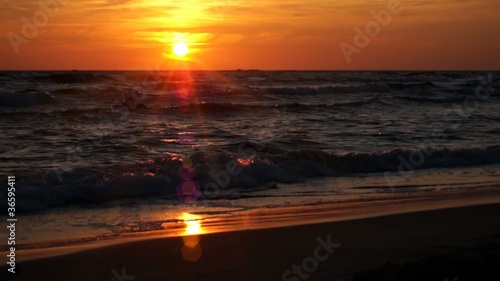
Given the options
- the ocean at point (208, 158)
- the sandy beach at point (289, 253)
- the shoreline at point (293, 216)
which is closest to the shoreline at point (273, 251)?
the sandy beach at point (289, 253)

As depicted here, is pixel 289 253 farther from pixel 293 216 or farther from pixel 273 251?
pixel 293 216

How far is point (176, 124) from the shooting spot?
22.5 m

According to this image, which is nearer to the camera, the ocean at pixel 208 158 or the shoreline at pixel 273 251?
the shoreline at pixel 273 251

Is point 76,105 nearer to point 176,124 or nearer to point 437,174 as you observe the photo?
point 176,124

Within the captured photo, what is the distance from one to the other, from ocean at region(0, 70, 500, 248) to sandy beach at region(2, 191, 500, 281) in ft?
3.58

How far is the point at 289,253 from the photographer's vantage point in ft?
21.9

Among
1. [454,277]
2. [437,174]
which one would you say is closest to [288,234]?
[454,277]

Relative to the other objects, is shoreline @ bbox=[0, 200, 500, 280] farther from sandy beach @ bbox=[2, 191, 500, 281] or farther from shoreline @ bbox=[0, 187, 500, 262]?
shoreline @ bbox=[0, 187, 500, 262]

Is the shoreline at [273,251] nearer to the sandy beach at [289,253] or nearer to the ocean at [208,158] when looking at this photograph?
the sandy beach at [289,253]

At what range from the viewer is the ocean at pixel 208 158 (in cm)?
966

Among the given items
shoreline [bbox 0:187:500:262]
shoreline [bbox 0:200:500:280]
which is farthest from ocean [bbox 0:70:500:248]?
shoreline [bbox 0:200:500:280]

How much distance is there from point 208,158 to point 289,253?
6.83m

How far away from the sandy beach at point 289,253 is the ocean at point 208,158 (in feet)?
3.58

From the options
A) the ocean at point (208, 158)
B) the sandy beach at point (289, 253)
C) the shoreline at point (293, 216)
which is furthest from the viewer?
the ocean at point (208, 158)
